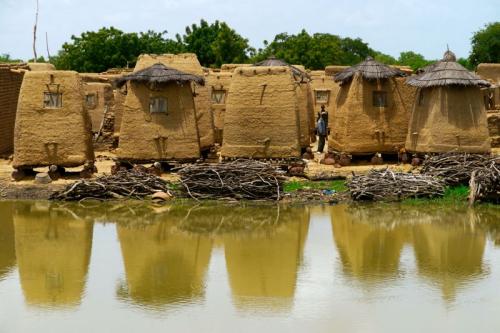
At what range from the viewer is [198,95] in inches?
814

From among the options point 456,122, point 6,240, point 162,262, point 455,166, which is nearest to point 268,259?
point 162,262

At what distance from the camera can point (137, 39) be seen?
1625 inches

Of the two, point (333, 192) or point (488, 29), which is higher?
point (488, 29)

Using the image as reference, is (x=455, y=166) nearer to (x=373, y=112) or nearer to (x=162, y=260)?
(x=373, y=112)

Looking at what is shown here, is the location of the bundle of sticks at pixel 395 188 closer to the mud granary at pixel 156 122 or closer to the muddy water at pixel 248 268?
the muddy water at pixel 248 268

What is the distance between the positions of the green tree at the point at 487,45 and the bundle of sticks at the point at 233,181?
110 ft

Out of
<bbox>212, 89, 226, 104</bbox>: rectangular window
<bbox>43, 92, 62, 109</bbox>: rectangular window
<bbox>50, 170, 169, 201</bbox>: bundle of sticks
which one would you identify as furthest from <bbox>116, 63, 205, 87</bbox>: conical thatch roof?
<bbox>212, 89, 226, 104</bbox>: rectangular window

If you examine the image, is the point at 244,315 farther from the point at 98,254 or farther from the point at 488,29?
the point at 488,29

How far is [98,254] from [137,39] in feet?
100

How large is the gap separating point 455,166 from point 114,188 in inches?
270

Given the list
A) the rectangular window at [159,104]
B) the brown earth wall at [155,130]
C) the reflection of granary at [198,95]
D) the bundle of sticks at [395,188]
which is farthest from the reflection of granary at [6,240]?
the bundle of sticks at [395,188]

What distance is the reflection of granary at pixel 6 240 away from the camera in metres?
11.3

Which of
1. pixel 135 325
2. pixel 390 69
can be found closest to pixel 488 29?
pixel 390 69

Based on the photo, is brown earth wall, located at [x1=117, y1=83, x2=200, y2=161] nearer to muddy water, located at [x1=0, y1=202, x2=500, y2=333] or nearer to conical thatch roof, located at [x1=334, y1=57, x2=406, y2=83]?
muddy water, located at [x1=0, y1=202, x2=500, y2=333]
